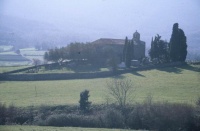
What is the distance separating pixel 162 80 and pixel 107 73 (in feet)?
34.3

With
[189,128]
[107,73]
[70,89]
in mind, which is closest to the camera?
[189,128]

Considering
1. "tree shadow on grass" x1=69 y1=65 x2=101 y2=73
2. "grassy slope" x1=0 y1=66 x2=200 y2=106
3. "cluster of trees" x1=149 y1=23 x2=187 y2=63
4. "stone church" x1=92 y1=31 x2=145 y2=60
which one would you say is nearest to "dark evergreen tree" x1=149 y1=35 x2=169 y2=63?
"cluster of trees" x1=149 y1=23 x2=187 y2=63

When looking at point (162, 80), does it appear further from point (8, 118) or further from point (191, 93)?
point (8, 118)

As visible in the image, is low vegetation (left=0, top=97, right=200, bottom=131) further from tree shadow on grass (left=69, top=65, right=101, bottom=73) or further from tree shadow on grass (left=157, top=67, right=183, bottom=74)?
tree shadow on grass (left=69, top=65, right=101, bottom=73)

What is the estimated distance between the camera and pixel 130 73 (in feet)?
179

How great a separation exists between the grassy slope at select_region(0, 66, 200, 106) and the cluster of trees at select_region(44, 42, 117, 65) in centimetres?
1296

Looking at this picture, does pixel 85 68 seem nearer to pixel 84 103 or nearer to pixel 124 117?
pixel 84 103

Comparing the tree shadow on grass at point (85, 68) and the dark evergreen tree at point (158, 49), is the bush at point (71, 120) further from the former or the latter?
the dark evergreen tree at point (158, 49)

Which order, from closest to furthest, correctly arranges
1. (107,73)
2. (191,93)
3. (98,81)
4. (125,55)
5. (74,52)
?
(191,93) < (98,81) < (107,73) < (125,55) < (74,52)

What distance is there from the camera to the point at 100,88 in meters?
44.3

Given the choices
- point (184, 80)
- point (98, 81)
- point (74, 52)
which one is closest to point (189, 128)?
point (184, 80)

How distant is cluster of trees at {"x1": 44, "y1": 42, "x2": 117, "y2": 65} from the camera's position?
65.2 m

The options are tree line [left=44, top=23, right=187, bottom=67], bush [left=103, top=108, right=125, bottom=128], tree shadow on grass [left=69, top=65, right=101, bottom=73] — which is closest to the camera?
bush [left=103, top=108, right=125, bottom=128]

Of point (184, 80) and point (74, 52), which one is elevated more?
point (74, 52)
